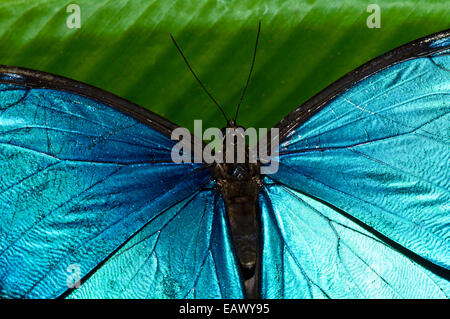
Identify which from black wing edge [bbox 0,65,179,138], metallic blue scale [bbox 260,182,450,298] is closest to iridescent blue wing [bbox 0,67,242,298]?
black wing edge [bbox 0,65,179,138]

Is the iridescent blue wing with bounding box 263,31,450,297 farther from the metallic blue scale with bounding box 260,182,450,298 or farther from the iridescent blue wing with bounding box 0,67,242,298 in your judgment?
the iridescent blue wing with bounding box 0,67,242,298

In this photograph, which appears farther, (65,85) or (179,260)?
(179,260)

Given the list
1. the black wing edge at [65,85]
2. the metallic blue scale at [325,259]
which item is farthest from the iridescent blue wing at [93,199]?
the metallic blue scale at [325,259]

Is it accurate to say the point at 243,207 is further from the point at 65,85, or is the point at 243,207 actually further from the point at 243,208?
the point at 65,85

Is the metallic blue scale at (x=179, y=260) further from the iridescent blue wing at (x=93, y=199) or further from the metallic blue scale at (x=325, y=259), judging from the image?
the metallic blue scale at (x=325, y=259)

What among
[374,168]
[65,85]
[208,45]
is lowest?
[374,168]

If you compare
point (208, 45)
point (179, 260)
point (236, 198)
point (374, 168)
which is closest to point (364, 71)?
point (374, 168)

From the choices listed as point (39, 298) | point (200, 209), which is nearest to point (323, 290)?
point (200, 209)
